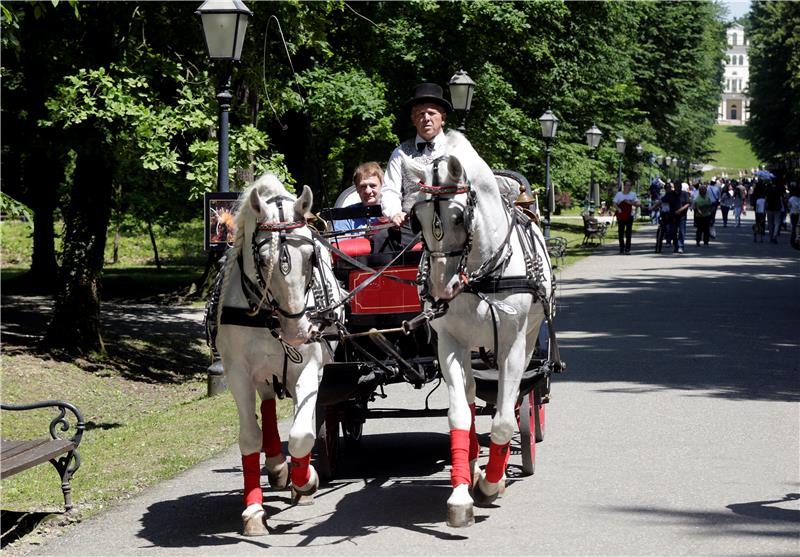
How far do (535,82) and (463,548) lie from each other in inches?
1159

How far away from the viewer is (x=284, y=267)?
6.57 meters

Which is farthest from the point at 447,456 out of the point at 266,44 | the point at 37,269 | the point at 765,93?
the point at 765,93

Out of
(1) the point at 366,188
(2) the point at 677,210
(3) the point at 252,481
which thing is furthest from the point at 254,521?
(2) the point at 677,210

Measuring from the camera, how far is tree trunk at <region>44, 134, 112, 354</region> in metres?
19.1

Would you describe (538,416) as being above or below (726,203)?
below

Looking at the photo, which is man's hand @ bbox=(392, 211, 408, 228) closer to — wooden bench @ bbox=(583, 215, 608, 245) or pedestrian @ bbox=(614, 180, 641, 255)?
pedestrian @ bbox=(614, 180, 641, 255)

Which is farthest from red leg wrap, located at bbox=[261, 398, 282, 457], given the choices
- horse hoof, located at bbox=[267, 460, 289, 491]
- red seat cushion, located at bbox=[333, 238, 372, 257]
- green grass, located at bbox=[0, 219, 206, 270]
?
green grass, located at bbox=[0, 219, 206, 270]

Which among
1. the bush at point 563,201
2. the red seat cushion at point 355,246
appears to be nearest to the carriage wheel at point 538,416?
the red seat cushion at point 355,246

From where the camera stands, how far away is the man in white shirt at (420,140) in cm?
855

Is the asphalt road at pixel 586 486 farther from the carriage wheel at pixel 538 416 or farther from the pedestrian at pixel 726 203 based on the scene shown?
the pedestrian at pixel 726 203

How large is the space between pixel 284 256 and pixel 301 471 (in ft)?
4.54

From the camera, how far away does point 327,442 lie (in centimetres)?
848

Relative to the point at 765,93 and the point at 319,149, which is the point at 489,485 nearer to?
the point at 319,149

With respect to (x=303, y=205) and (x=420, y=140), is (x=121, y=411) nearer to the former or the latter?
(x=420, y=140)
